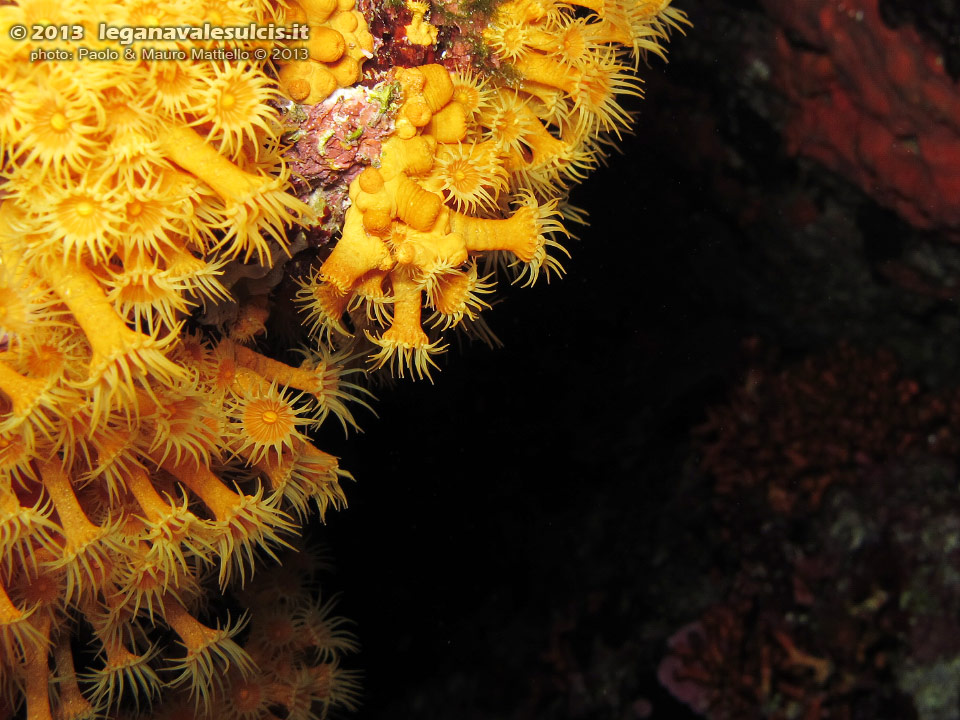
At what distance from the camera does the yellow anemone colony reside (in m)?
1.64

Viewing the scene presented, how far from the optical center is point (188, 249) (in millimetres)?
1936

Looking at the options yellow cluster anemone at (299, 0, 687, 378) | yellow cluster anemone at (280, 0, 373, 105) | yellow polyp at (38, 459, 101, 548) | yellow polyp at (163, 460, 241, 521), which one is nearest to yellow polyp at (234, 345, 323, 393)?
yellow cluster anemone at (299, 0, 687, 378)

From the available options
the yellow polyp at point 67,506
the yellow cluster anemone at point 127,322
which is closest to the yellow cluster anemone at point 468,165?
the yellow cluster anemone at point 127,322

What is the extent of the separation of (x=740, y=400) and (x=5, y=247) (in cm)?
479

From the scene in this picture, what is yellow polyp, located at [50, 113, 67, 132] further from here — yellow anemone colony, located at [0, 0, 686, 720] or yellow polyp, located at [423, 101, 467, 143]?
yellow polyp, located at [423, 101, 467, 143]

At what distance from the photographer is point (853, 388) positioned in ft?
15.3

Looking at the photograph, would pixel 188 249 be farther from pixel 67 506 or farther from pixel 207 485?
pixel 67 506

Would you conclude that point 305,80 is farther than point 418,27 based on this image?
No

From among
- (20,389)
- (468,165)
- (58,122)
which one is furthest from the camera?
(468,165)

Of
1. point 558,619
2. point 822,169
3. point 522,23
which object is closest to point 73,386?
point 522,23

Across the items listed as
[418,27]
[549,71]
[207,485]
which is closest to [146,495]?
[207,485]

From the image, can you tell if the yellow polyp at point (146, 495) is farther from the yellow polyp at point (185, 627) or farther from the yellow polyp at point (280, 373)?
the yellow polyp at point (185, 627)

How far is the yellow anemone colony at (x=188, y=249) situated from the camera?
1.64 meters

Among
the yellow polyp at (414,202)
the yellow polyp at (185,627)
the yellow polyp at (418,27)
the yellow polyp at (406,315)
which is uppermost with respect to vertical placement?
the yellow polyp at (418,27)
